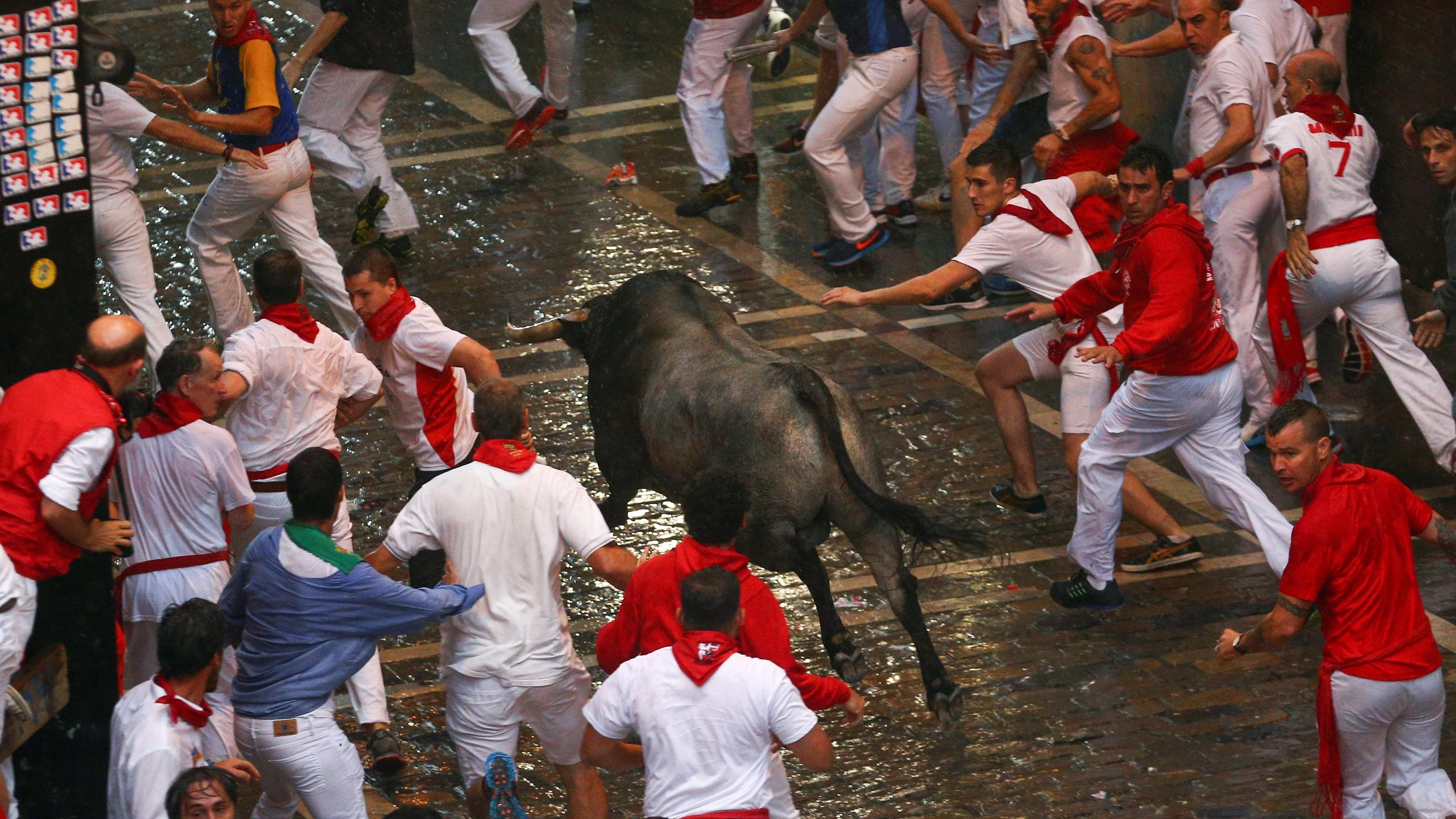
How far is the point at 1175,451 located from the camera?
8.28 meters

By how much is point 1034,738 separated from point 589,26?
490 inches

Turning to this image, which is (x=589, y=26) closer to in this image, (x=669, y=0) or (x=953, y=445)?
(x=669, y=0)

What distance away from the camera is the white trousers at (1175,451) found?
7.91 meters

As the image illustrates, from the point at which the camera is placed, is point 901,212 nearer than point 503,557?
No

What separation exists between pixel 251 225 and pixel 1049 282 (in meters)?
5.11

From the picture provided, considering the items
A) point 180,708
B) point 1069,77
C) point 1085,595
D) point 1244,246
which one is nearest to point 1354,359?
point 1244,246

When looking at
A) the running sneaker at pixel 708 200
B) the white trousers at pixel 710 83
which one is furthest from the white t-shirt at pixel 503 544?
the white trousers at pixel 710 83

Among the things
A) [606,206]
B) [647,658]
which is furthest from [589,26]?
[647,658]

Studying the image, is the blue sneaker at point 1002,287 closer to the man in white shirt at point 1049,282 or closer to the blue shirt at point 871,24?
the blue shirt at point 871,24

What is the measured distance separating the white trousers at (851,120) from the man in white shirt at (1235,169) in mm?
2513

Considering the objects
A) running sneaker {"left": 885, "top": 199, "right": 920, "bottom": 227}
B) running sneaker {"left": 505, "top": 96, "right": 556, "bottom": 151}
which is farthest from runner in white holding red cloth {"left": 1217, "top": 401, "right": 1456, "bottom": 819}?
running sneaker {"left": 505, "top": 96, "right": 556, "bottom": 151}

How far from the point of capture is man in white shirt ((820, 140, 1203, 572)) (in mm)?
8586

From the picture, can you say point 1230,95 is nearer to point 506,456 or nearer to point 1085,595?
point 1085,595

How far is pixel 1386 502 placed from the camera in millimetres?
6066
